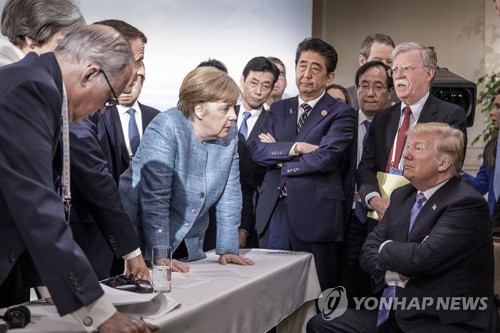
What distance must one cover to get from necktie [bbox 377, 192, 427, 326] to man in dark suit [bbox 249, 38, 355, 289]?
723mm

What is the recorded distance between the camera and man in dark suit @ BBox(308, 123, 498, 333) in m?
2.56

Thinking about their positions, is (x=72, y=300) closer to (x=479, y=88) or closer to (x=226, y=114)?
(x=226, y=114)

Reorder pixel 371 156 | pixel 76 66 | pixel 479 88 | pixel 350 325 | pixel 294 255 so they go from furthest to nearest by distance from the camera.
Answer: pixel 479 88 → pixel 371 156 → pixel 294 255 → pixel 350 325 → pixel 76 66

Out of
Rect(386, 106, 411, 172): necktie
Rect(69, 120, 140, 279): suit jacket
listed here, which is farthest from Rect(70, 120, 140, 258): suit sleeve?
Rect(386, 106, 411, 172): necktie

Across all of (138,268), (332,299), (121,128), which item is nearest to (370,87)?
(332,299)

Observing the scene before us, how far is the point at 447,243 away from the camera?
8.40ft

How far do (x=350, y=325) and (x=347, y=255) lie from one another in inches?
35.1

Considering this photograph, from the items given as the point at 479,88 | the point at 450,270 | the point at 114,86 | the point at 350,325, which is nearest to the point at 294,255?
the point at 350,325

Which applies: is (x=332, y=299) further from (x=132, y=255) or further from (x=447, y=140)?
(x=132, y=255)

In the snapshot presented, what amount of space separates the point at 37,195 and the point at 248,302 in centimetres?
108

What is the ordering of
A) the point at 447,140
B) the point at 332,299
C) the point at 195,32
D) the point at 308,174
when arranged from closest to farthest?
the point at 447,140 → the point at 332,299 → the point at 308,174 → the point at 195,32

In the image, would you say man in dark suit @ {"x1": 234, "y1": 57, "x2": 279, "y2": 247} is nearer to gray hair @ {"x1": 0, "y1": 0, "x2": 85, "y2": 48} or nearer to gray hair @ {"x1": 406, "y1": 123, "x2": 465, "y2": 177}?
gray hair @ {"x1": 406, "y1": 123, "x2": 465, "y2": 177}

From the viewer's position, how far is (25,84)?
1.55 m

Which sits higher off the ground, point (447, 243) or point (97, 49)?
point (97, 49)
